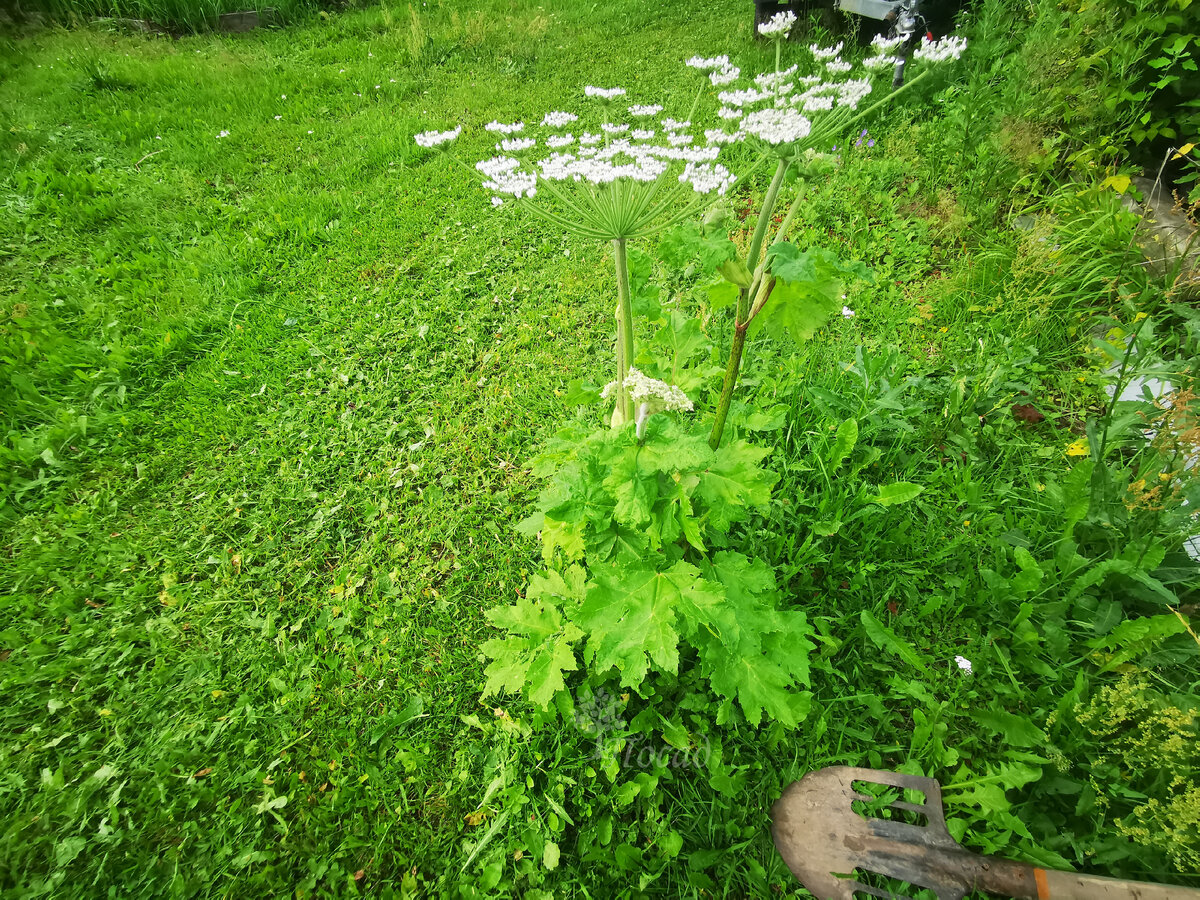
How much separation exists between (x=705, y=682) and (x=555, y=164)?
208 centimetres

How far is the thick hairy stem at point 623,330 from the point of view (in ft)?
4.94

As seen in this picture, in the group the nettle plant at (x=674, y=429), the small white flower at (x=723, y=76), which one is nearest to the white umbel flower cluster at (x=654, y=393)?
the nettle plant at (x=674, y=429)

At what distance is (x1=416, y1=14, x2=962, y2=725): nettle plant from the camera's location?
→ 141 cm

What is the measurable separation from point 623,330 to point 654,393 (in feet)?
0.84

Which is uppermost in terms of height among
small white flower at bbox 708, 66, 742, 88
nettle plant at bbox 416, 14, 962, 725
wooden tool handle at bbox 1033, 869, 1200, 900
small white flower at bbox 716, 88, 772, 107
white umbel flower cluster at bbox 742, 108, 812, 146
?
small white flower at bbox 708, 66, 742, 88

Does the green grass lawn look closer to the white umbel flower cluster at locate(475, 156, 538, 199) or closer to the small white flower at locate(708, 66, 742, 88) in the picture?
the small white flower at locate(708, 66, 742, 88)

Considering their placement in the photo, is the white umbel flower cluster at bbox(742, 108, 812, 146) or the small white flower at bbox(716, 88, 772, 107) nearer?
the white umbel flower cluster at bbox(742, 108, 812, 146)

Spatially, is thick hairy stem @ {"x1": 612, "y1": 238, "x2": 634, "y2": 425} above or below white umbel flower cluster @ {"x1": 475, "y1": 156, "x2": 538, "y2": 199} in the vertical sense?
below

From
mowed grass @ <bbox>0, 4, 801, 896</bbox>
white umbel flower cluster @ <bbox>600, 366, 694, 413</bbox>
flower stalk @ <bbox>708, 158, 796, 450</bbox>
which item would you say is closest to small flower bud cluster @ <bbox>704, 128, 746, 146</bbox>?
flower stalk @ <bbox>708, 158, 796, 450</bbox>

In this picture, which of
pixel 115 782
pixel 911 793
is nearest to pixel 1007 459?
pixel 911 793

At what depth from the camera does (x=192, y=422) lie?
3.53 meters

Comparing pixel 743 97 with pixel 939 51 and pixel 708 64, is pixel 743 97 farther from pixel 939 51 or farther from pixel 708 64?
pixel 939 51

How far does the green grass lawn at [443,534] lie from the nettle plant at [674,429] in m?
0.40

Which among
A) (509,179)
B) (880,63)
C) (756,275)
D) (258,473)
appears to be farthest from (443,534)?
(880,63)
